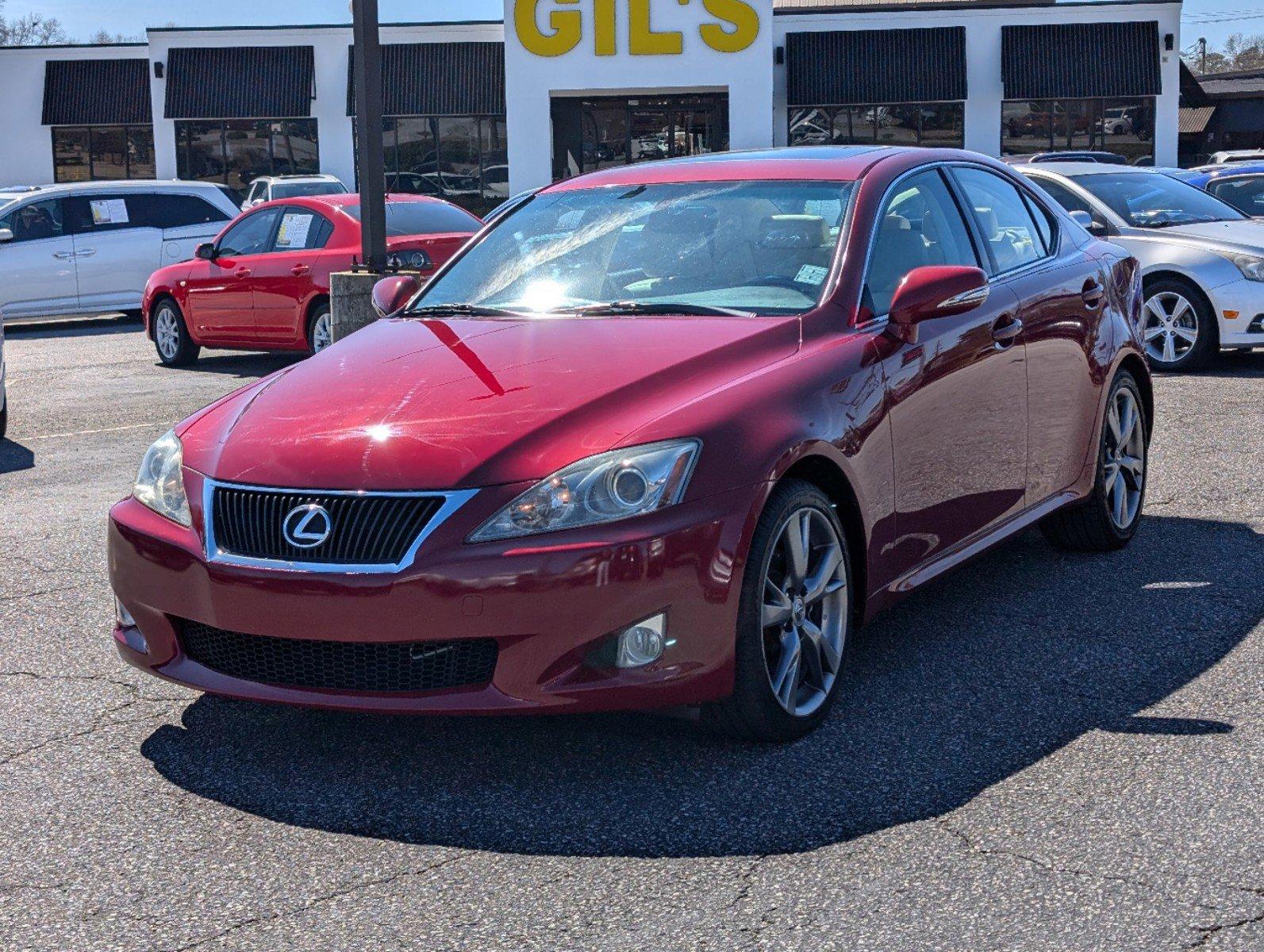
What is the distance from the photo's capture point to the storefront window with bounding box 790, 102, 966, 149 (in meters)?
38.8

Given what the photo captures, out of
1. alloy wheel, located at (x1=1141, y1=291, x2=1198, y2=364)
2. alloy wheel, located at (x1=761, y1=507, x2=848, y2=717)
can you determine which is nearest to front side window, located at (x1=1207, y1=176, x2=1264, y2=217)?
alloy wheel, located at (x1=1141, y1=291, x2=1198, y2=364)

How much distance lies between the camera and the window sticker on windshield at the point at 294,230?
1412 centimetres

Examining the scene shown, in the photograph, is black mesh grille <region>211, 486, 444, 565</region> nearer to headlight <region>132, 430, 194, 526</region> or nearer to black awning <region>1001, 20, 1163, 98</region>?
headlight <region>132, 430, 194, 526</region>

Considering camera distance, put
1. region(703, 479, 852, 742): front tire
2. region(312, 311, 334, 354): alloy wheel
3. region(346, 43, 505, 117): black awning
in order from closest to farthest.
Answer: region(703, 479, 852, 742): front tire → region(312, 311, 334, 354): alloy wheel → region(346, 43, 505, 117): black awning

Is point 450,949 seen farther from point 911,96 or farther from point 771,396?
point 911,96

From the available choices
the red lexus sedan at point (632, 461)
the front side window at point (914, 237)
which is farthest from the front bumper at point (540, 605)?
the front side window at point (914, 237)

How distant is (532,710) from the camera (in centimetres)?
397

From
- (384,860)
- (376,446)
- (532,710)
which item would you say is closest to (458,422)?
(376,446)

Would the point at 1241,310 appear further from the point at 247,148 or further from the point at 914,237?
the point at 247,148

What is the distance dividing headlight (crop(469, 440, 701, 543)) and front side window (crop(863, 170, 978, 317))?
1.22m

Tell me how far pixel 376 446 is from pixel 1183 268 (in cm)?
944

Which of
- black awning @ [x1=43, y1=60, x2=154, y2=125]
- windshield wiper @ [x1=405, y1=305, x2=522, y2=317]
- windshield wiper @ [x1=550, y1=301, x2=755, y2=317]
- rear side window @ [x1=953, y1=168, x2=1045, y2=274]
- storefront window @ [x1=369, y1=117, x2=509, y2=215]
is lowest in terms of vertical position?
windshield wiper @ [x1=405, y1=305, x2=522, y2=317]

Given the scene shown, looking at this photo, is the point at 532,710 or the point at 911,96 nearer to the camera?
the point at 532,710

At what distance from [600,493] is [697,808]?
Result: 0.78 meters
